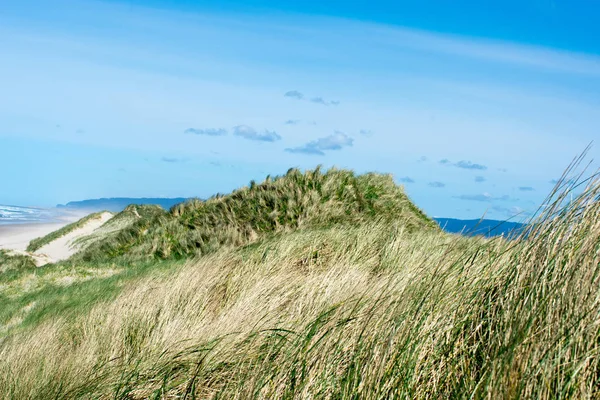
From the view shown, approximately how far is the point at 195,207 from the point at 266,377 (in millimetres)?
10782

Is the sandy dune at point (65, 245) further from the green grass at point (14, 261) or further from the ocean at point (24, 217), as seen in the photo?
the ocean at point (24, 217)

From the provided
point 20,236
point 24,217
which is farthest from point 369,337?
point 24,217

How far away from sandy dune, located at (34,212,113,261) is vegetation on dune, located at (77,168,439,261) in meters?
5.98

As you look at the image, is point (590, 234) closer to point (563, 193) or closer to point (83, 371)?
point (563, 193)

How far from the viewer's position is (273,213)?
37.0 ft

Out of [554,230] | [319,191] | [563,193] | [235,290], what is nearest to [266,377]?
[554,230]

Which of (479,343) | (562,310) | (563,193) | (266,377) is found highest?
(563,193)

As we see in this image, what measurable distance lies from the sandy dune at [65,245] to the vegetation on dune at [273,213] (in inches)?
235

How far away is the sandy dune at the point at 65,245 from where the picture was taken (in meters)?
19.5

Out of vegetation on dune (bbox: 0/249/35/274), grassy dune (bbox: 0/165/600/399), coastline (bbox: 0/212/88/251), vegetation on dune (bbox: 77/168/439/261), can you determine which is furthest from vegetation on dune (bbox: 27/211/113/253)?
grassy dune (bbox: 0/165/600/399)

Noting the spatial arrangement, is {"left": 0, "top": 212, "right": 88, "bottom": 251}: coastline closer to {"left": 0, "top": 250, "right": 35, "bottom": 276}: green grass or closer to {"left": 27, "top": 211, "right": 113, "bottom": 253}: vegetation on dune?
{"left": 27, "top": 211, "right": 113, "bottom": 253}: vegetation on dune

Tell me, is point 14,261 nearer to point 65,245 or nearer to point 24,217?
point 65,245

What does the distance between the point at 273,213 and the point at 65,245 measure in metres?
13.2

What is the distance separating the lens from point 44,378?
4.10 meters
